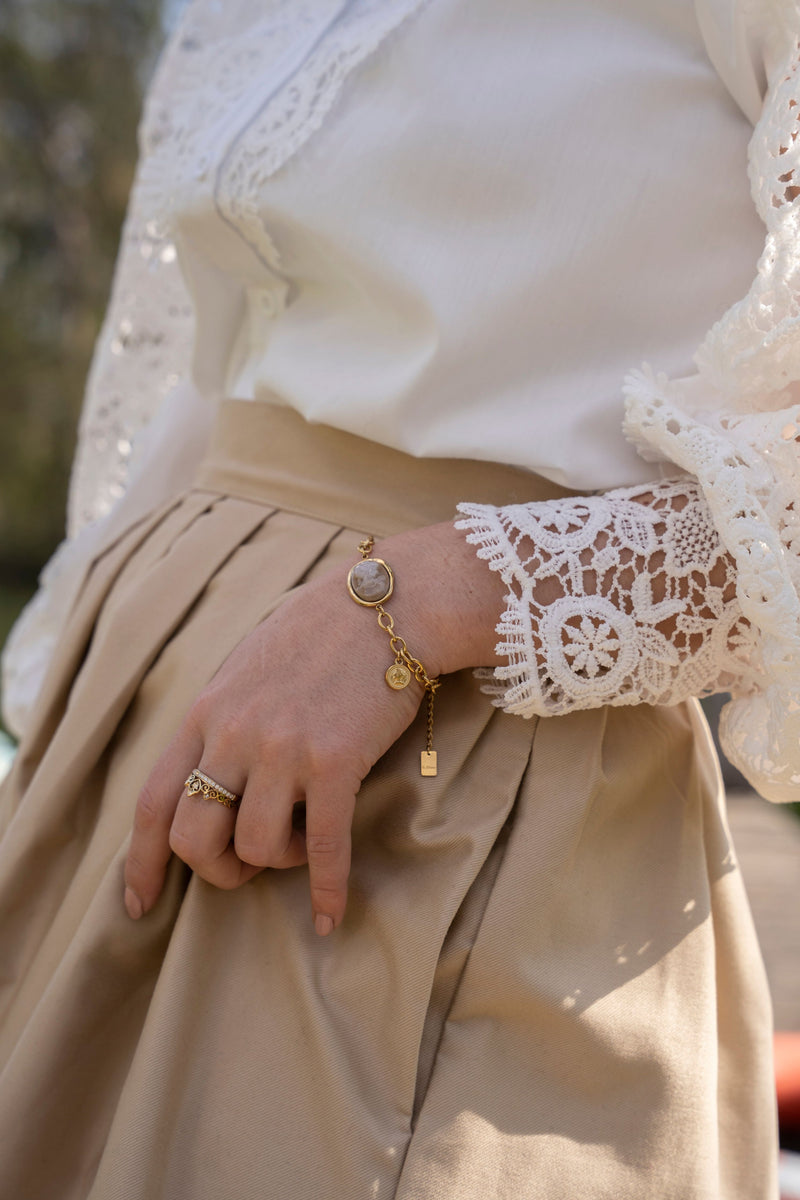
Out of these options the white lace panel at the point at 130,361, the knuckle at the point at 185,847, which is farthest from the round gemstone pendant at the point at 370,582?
the white lace panel at the point at 130,361

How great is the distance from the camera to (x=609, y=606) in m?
0.81

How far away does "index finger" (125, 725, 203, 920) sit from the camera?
822 millimetres

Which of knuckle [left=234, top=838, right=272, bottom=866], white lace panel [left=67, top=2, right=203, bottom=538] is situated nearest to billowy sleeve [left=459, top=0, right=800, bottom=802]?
knuckle [left=234, top=838, right=272, bottom=866]

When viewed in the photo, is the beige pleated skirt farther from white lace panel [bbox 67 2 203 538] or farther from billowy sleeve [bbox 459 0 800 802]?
white lace panel [bbox 67 2 203 538]

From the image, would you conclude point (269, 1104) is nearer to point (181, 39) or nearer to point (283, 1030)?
point (283, 1030)

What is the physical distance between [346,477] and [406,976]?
507 millimetres

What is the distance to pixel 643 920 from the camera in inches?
34.6

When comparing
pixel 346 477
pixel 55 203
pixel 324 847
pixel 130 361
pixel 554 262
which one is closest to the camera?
pixel 324 847

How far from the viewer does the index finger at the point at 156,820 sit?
0.82 m

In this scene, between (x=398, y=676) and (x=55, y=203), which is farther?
(x=55, y=203)

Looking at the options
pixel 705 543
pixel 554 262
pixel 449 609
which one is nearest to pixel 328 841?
pixel 449 609

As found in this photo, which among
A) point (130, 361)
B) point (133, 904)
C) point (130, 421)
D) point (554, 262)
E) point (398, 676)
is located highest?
point (554, 262)

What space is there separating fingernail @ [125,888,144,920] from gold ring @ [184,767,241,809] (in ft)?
0.41

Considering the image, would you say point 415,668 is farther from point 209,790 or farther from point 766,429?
point 766,429
